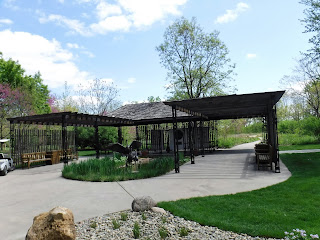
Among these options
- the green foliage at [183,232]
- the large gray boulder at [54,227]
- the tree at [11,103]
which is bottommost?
the green foliage at [183,232]

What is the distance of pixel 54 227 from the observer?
11.5 ft

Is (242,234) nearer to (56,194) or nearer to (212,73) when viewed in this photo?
(56,194)

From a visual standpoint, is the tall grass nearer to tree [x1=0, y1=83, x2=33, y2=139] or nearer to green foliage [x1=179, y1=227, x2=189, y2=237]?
green foliage [x1=179, y1=227, x2=189, y2=237]

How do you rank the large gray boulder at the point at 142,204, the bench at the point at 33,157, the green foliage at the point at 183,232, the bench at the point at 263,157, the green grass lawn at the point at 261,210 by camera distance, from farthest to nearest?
the bench at the point at 33,157 → the bench at the point at 263,157 → the large gray boulder at the point at 142,204 → the green grass lawn at the point at 261,210 → the green foliage at the point at 183,232

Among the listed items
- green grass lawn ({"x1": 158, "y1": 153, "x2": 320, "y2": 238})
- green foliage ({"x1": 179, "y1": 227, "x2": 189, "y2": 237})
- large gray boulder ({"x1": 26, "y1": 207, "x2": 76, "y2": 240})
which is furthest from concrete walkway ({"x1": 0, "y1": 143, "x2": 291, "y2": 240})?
green foliage ({"x1": 179, "y1": 227, "x2": 189, "y2": 237})

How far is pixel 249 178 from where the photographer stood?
8188 mm

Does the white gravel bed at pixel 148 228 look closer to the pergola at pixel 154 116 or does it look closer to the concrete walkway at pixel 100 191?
the concrete walkway at pixel 100 191

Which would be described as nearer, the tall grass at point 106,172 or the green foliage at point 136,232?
the green foliage at point 136,232

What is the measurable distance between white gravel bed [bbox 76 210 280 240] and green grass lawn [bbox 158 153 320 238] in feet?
0.71

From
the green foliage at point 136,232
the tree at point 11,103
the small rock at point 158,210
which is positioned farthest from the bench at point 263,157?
the tree at point 11,103

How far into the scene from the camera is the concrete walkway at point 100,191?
5.23 metres

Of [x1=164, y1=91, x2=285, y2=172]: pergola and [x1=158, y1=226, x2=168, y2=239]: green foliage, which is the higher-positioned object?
[x1=164, y1=91, x2=285, y2=172]: pergola

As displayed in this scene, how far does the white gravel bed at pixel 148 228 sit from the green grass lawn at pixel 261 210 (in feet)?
0.71

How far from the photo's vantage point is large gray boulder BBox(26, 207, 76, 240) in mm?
3475
